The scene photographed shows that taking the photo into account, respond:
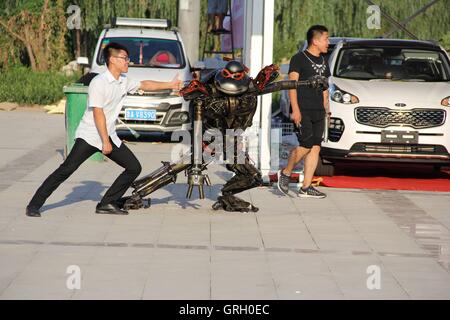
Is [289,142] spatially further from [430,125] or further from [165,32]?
[430,125]

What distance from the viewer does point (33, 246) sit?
9.02 m

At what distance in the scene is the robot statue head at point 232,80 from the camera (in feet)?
34.0

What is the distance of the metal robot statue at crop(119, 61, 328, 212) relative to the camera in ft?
34.2

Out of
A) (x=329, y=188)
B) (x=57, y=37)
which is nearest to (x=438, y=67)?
(x=329, y=188)

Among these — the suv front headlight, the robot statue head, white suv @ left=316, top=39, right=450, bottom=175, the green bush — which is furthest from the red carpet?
the green bush

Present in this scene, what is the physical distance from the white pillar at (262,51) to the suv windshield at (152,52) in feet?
17.8

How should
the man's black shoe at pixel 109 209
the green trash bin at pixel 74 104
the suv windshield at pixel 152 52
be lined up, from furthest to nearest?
the suv windshield at pixel 152 52
the green trash bin at pixel 74 104
the man's black shoe at pixel 109 209

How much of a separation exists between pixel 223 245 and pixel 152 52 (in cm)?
1048

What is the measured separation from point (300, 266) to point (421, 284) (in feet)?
3.29

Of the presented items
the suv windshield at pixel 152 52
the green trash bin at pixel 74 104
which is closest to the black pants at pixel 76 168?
the green trash bin at pixel 74 104

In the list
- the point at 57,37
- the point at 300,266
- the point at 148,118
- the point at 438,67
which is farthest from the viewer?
the point at 57,37

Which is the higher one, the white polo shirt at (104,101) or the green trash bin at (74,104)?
the white polo shirt at (104,101)

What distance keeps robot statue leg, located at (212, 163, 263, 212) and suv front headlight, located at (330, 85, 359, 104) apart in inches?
115

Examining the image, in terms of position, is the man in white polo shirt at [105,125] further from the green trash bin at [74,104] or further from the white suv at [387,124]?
the green trash bin at [74,104]
